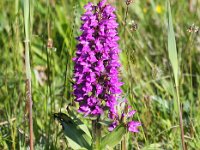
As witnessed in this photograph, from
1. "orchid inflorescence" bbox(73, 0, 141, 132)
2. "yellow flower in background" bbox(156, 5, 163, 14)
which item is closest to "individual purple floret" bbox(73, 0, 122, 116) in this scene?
"orchid inflorescence" bbox(73, 0, 141, 132)

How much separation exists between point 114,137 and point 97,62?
1.05ft

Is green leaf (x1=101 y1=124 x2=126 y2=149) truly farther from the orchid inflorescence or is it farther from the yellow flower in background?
the yellow flower in background

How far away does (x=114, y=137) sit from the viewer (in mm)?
1893

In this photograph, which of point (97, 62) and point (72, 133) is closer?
point (97, 62)

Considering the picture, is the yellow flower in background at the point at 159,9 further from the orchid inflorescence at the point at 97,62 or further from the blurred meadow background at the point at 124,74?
the orchid inflorescence at the point at 97,62

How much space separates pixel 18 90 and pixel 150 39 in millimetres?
Answer: 1208

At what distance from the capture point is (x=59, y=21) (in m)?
3.71

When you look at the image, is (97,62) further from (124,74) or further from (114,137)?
(124,74)

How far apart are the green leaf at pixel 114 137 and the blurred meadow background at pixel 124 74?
0.18 m

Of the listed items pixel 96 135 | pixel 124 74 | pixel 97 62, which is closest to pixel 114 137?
pixel 96 135

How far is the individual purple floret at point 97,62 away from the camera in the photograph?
178 cm

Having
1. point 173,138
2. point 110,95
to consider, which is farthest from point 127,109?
point 173,138

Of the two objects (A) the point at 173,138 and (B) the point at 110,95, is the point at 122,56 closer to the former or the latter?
(A) the point at 173,138

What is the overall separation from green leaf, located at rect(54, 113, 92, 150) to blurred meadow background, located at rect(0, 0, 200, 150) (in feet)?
0.37
